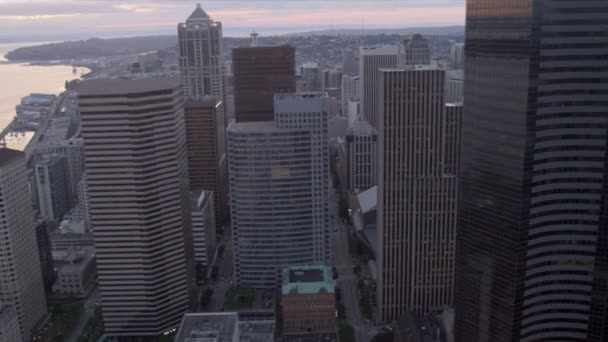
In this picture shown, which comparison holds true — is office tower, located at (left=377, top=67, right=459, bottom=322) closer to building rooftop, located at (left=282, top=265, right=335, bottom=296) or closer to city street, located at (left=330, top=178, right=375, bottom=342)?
city street, located at (left=330, top=178, right=375, bottom=342)

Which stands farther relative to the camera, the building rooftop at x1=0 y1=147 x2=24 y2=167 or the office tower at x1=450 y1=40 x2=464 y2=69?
the office tower at x1=450 y1=40 x2=464 y2=69

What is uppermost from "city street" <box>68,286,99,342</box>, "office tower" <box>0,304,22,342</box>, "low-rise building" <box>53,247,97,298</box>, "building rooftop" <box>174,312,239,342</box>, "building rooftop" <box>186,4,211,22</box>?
"building rooftop" <box>186,4,211,22</box>

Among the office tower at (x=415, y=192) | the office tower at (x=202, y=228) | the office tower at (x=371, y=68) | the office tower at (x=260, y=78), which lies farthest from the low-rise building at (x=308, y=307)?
the office tower at (x=371, y=68)

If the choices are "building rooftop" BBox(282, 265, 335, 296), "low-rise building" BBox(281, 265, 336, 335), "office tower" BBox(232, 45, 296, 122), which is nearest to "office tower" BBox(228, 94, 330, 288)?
"building rooftop" BBox(282, 265, 335, 296)

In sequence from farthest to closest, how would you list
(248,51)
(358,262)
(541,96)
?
(248,51) → (358,262) → (541,96)

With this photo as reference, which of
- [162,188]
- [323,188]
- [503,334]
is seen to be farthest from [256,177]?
[503,334]

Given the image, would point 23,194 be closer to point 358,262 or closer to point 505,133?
point 358,262
